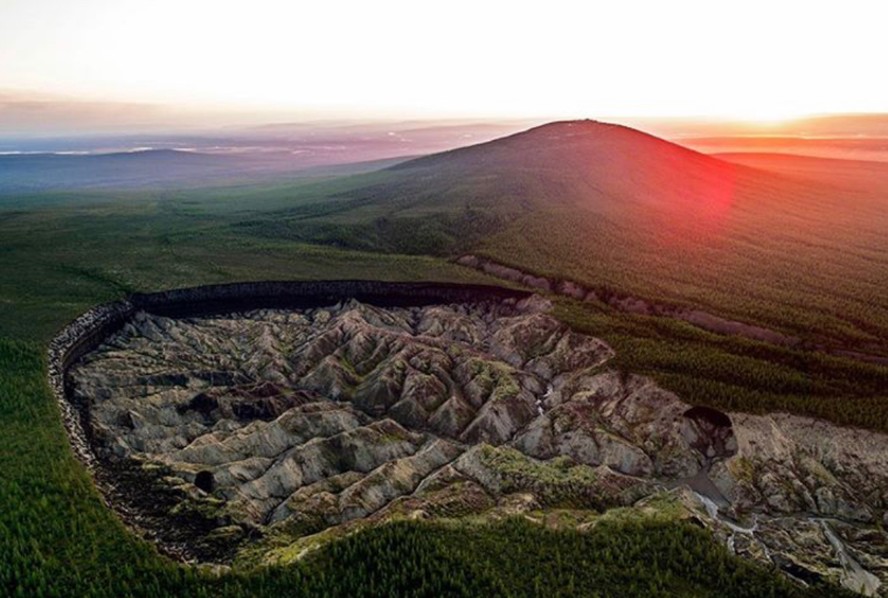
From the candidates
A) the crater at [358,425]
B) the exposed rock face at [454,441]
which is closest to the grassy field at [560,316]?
the exposed rock face at [454,441]

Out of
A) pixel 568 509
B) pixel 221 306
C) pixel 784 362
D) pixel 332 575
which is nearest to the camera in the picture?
pixel 332 575

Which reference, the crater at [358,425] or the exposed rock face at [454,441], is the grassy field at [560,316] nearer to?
the exposed rock face at [454,441]

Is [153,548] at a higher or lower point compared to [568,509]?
higher

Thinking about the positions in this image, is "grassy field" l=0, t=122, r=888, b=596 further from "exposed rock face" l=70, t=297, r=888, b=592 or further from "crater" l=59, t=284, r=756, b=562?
"crater" l=59, t=284, r=756, b=562

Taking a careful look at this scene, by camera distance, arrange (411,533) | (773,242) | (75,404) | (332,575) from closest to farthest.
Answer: (332,575) < (411,533) < (75,404) < (773,242)

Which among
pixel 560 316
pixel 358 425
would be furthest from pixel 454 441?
pixel 560 316

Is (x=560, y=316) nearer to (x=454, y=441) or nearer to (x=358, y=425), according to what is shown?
(x=454, y=441)

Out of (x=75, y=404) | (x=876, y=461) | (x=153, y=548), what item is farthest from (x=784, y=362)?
(x=75, y=404)

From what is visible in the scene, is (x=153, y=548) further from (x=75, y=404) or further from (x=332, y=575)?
(x=75, y=404)
